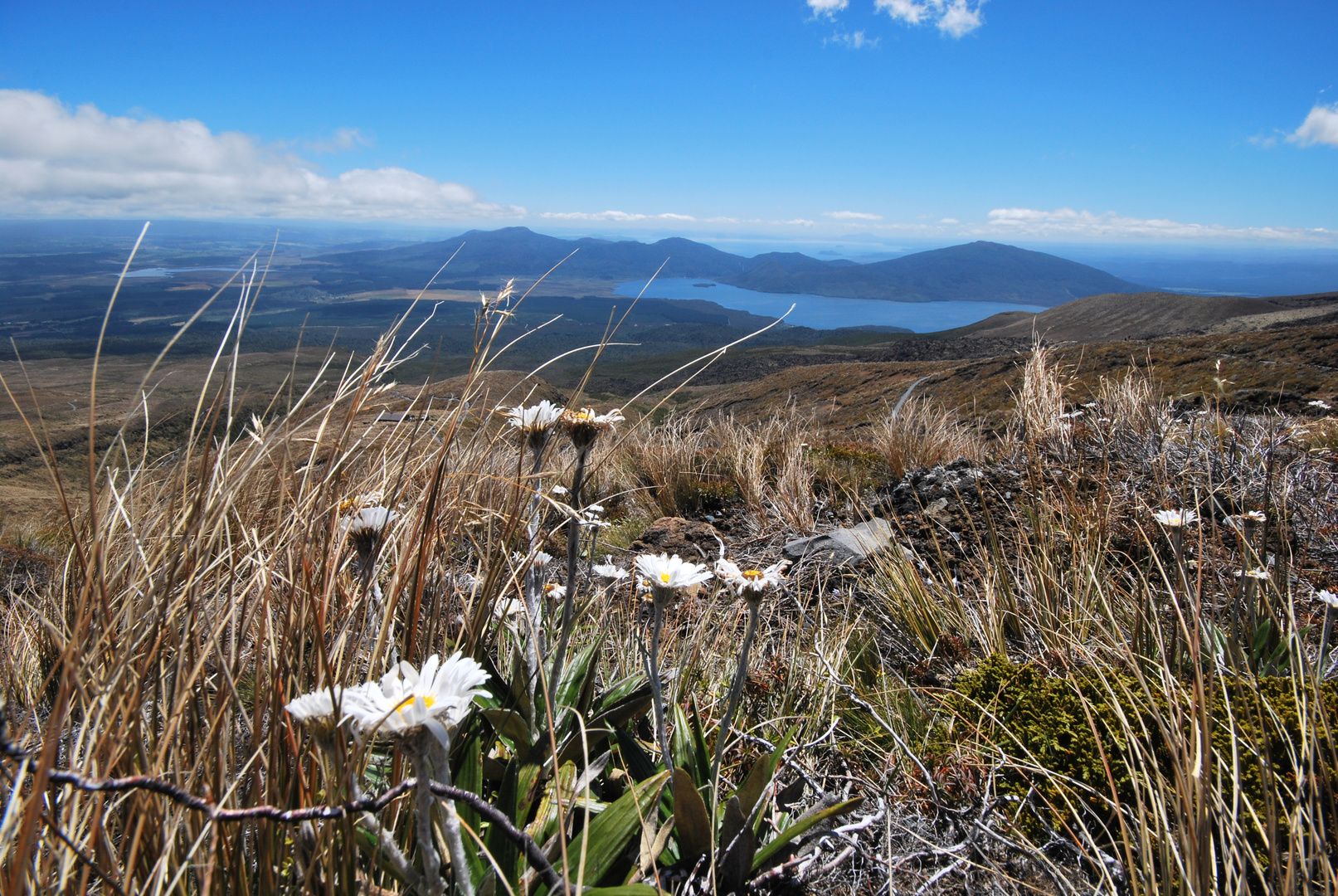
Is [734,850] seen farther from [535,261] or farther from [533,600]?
[535,261]

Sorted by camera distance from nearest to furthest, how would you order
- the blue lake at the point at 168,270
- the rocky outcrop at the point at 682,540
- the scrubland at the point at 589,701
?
the scrubland at the point at 589,701 < the blue lake at the point at 168,270 < the rocky outcrop at the point at 682,540

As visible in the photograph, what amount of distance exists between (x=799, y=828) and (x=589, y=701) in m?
0.61

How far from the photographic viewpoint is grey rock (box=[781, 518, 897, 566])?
3.62 meters

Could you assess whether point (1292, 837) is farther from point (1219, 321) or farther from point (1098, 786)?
point (1219, 321)

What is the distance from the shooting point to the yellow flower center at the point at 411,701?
29.5 inches

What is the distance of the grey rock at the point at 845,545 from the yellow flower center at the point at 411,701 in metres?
2.90

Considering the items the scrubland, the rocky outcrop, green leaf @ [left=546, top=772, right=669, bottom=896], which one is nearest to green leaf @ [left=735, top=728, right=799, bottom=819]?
the scrubland

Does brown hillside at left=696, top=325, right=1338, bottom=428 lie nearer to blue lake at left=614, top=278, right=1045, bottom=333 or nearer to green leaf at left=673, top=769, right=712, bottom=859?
green leaf at left=673, top=769, right=712, bottom=859

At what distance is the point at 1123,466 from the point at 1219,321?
3659 centimetres

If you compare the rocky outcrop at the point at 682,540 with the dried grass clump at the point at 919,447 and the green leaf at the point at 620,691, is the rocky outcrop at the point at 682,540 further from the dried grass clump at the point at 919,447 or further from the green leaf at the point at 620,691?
the green leaf at the point at 620,691

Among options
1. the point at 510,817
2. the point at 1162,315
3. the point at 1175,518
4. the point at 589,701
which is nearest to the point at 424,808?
the point at 510,817

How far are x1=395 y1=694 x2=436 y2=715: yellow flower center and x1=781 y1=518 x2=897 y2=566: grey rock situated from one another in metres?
2.90

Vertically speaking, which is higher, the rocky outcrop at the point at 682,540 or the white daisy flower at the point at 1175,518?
the white daisy flower at the point at 1175,518

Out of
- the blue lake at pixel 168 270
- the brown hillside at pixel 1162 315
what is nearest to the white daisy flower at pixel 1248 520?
the blue lake at pixel 168 270
